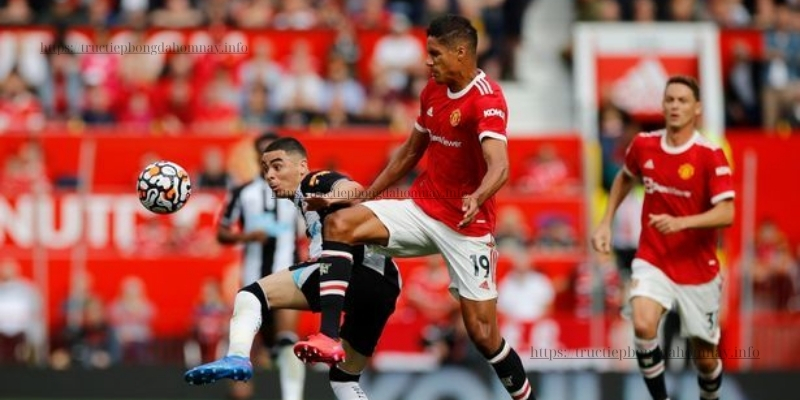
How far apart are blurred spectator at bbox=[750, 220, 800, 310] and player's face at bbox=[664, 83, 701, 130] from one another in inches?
262

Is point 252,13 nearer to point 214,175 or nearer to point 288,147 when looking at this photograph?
point 214,175

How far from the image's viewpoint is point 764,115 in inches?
788

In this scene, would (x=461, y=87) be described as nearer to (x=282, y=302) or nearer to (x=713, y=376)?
(x=282, y=302)

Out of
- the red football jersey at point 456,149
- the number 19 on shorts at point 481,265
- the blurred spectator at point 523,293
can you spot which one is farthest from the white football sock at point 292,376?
the blurred spectator at point 523,293

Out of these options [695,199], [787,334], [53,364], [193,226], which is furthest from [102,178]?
[695,199]

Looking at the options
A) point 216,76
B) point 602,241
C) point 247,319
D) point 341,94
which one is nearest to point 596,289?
point 341,94

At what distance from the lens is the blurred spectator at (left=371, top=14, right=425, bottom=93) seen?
64.3ft

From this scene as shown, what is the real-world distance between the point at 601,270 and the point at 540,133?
3.10 metres

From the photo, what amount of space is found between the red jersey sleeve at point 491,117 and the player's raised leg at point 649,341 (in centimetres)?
204

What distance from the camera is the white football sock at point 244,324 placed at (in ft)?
30.6

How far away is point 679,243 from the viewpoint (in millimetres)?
11375

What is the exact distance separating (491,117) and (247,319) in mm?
1835

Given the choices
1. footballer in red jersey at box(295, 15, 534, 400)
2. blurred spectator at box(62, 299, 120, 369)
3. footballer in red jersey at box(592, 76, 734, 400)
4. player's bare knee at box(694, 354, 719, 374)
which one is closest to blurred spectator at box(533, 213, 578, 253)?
blurred spectator at box(62, 299, 120, 369)

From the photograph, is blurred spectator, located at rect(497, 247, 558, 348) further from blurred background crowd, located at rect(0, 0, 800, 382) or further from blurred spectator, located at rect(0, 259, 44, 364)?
blurred spectator, located at rect(0, 259, 44, 364)
